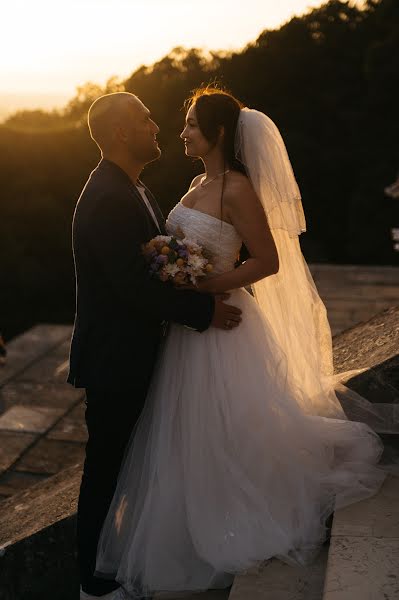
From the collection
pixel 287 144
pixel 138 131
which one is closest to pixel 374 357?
pixel 138 131

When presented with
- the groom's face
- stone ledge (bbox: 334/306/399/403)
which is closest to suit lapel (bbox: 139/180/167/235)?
the groom's face

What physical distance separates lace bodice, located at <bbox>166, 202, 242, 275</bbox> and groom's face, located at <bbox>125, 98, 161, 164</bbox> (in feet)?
0.94

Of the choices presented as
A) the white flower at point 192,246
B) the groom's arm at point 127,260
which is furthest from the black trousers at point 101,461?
the white flower at point 192,246

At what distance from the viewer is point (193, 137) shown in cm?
299

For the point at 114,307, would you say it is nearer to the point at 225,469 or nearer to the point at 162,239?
the point at 162,239

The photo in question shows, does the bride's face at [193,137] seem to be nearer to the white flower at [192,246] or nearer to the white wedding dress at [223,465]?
the white wedding dress at [223,465]

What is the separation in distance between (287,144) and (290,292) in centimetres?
2466

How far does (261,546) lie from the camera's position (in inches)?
111

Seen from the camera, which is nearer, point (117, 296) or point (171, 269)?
point (171, 269)

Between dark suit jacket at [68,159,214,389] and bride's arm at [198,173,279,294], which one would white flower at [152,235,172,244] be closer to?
dark suit jacket at [68,159,214,389]

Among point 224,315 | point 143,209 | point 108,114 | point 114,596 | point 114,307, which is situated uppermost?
point 108,114

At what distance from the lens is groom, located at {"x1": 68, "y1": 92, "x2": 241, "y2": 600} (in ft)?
9.31

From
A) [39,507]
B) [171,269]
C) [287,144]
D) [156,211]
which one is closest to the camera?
[171,269]

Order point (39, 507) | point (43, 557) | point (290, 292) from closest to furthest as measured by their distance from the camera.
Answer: point (290, 292) < point (43, 557) < point (39, 507)
